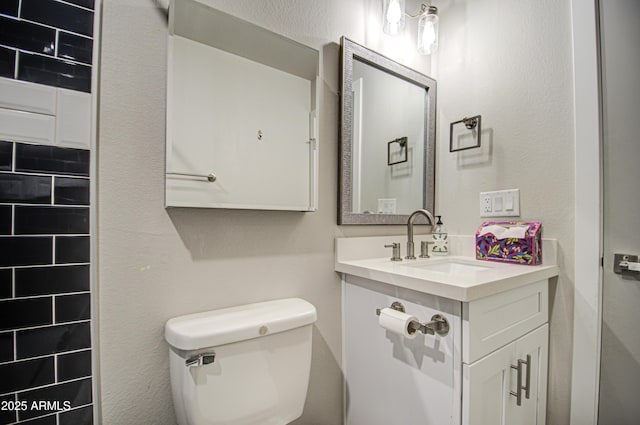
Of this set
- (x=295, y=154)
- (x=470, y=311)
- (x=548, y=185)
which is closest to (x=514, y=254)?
(x=548, y=185)

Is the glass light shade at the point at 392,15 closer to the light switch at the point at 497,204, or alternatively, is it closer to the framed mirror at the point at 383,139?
the framed mirror at the point at 383,139

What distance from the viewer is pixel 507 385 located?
0.82 metres

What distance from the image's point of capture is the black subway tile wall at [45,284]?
60cm

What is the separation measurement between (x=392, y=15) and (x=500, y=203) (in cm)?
97

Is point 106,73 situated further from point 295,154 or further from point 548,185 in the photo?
point 548,185

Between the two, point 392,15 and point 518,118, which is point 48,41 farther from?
point 518,118

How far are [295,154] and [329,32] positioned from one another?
565 mm

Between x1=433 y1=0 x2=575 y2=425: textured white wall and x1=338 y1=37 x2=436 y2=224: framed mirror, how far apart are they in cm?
10

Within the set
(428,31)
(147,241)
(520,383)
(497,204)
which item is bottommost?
(520,383)

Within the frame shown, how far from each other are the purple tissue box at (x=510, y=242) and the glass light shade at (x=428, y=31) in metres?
0.89

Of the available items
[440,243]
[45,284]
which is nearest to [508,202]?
[440,243]

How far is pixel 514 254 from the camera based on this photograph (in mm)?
1077

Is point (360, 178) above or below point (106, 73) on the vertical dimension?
below

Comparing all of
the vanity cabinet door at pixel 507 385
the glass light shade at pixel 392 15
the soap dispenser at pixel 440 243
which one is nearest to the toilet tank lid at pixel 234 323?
the vanity cabinet door at pixel 507 385
